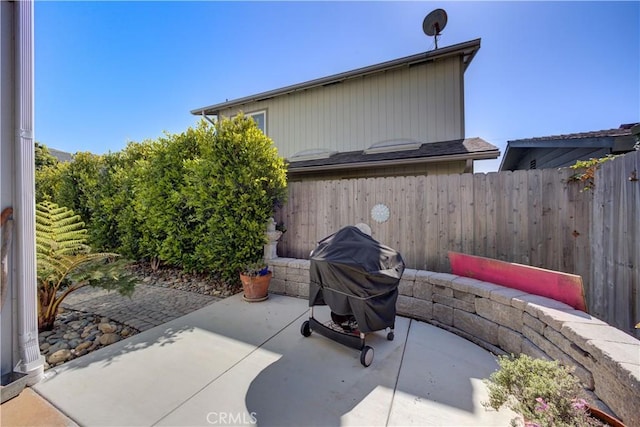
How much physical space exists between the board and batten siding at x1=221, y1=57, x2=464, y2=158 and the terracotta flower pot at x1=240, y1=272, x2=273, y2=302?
4.95 m

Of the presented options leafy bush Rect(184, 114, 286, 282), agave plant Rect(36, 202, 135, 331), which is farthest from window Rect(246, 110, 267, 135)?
agave plant Rect(36, 202, 135, 331)

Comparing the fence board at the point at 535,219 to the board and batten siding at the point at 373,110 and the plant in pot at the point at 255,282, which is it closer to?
the board and batten siding at the point at 373,110

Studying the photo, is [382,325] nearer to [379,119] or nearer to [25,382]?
[25,382]

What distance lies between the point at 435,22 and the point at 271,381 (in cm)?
873

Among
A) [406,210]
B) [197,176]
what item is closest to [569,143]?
[406,210]

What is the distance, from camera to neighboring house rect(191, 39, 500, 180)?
6.16 meters

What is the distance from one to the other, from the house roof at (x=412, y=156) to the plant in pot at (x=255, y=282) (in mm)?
3352

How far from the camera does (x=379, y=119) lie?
24.0 ft

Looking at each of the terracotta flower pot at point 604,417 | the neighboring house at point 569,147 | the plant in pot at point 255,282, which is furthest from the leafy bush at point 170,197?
the neighboring house at point 569,147

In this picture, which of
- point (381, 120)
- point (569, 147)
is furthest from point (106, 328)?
point (569, 147)

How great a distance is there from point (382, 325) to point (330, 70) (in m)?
7.63

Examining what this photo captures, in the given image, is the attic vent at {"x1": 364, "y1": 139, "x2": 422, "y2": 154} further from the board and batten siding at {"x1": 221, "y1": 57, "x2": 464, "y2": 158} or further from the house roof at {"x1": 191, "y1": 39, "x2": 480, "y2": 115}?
the house roof at {"x1": 191, "y1": 39, "x2": 480, "y2": 115}

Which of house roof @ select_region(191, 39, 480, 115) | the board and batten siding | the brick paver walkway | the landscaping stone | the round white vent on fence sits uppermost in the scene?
house roof @ select_region(191, 39, 480, 115)

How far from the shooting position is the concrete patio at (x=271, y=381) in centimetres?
189
